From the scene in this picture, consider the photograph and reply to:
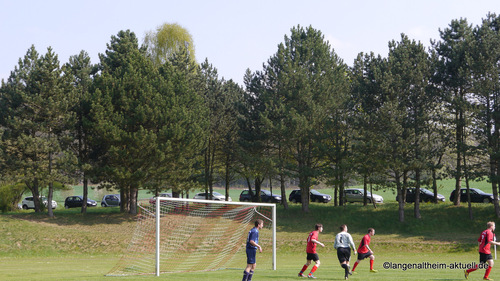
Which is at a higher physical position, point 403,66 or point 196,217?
point 403,66

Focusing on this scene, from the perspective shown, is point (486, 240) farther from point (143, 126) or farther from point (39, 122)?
point (39, 122)

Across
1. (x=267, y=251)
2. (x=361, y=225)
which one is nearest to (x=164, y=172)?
(x=267, y=251)

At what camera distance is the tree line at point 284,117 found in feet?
128

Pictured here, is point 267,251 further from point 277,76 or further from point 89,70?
point 89,70

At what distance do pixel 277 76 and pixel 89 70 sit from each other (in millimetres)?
16254

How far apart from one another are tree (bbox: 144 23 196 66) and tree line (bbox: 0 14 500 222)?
7824 mm

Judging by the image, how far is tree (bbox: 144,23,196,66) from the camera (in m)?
54.0

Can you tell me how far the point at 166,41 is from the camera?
5400cm

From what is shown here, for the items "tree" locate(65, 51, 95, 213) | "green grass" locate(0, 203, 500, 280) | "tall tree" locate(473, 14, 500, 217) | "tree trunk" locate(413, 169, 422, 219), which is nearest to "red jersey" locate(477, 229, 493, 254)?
"green grass" locate(0, 203, 500, 280)

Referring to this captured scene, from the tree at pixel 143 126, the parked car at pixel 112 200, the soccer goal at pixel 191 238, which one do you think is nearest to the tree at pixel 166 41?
the tree at pixel 143 126

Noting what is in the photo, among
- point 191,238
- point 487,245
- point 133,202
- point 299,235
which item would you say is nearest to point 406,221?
point 299,235

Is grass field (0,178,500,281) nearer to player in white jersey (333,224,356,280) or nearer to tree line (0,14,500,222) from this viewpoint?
tree line (0,14,500,222)

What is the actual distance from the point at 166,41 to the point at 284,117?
1743 centimetres

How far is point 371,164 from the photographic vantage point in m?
40.9
